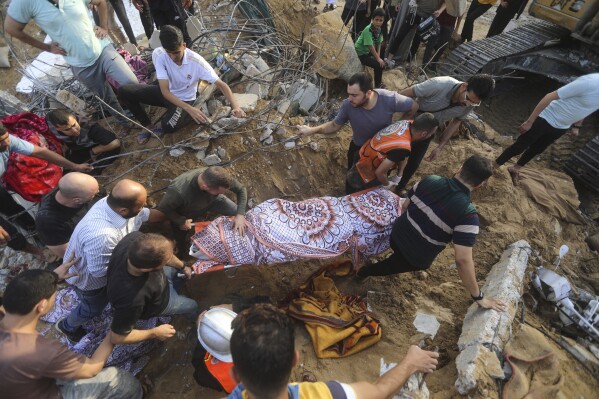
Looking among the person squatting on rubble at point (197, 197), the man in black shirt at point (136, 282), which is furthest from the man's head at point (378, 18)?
the man in black shirt at point (136, 282)

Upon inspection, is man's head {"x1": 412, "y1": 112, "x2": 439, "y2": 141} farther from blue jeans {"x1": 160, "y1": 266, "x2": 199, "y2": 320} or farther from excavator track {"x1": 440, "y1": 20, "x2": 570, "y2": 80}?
excavator track {"x1": 440, "y1": 20, "x2": 570, "y2": 80}

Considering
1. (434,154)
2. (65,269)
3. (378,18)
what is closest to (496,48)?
(378,18)

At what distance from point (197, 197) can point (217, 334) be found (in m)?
1.37

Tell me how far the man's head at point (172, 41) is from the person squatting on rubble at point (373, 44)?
3331mm

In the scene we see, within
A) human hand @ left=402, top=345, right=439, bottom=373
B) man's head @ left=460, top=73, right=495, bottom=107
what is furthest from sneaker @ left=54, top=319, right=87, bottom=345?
man's head @ left=460, top=73, right=495, bottom=107

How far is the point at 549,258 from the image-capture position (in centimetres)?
371

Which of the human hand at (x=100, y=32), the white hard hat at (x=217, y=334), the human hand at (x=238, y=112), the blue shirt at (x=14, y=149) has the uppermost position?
the human hand at (x=100, y=32)

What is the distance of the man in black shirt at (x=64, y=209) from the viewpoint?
267 cm

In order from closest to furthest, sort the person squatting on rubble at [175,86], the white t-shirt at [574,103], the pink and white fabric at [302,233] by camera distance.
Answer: the pink and white fabric at [302,233] < the person squatting on rubble at [175,86] < the white t-shirt at [574,103]

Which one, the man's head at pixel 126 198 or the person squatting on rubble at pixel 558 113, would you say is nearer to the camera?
the man's head at pixel 126 198

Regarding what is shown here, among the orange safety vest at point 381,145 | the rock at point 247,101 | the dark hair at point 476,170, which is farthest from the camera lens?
the rock at point 247,101

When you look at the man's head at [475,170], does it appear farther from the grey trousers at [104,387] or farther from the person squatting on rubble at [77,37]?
the person squatting on rubble at [77,37]

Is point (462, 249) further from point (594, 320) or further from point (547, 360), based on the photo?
point (594, 320)

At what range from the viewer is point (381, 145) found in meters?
3.36
